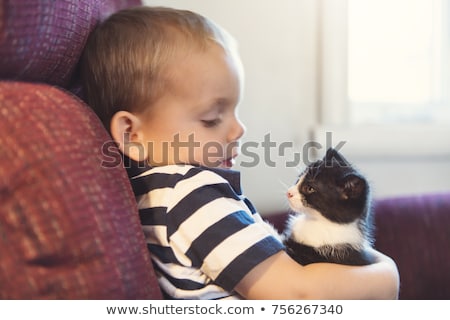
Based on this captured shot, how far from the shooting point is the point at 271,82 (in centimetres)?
109

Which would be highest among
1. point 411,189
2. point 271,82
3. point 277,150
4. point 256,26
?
point 256,26

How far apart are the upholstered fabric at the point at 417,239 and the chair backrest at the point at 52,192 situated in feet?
1.75

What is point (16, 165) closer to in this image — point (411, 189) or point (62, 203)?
point (62, 203)

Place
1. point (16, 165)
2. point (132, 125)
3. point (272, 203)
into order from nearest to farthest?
point (16, 165), point (132, 125), point (272, 203)

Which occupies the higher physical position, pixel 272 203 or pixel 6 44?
pixel 6 44

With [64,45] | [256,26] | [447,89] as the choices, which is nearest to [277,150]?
[256,26]

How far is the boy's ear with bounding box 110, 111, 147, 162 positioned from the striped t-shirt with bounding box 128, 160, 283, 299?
4 centimetres

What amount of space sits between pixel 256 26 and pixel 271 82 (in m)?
0.13

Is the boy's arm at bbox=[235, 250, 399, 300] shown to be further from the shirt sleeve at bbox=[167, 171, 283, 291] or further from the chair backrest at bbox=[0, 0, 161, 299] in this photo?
the chair backrest at bbox=[0, 0, 161, 299]

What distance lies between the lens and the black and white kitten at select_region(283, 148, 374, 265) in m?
0.62

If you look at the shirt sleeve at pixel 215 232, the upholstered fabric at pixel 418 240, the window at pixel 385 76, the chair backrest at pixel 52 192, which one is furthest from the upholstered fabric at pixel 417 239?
the chair backrest at pixel 52 192

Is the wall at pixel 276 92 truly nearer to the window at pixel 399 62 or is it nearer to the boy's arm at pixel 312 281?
the window at pixel 399 62

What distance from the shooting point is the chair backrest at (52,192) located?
428mm

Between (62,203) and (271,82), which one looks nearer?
(62,203)
